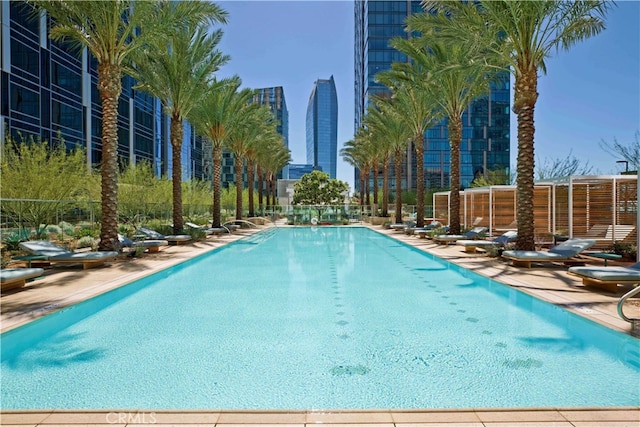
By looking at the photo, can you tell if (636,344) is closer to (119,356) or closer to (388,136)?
(119,356)

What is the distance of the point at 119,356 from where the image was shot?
5297mm

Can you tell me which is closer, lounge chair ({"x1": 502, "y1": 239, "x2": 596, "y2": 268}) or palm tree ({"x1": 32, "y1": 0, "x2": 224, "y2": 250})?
lounge chair ({"x1": 502, "y1": 239, "x2": 596, "y2": 268})

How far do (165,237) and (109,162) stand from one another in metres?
4.75

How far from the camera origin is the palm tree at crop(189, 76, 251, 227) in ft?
72.1

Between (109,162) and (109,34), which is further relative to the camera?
(109,162)

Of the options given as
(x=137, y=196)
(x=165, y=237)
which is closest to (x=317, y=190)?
(x=137, y=196)

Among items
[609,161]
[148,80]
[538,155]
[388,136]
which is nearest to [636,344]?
[148,80]

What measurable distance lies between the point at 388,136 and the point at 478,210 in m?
8.05

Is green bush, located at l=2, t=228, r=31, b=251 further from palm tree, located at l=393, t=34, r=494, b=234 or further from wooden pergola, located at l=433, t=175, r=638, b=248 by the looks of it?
wooden pergola, located at l=433, t=175, r=638, b=248

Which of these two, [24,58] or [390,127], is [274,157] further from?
[24,58]

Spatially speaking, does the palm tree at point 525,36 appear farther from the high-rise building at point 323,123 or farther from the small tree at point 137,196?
the high-rise building at point 323,123

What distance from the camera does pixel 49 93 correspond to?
2797cm

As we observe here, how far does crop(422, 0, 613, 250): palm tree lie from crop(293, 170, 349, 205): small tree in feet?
129

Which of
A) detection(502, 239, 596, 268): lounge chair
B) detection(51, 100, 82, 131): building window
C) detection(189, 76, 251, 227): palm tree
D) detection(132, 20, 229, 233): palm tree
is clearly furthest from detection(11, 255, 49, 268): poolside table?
detection(51, 100, 82, 131): building window
